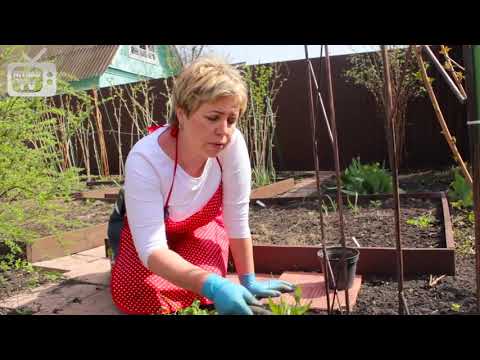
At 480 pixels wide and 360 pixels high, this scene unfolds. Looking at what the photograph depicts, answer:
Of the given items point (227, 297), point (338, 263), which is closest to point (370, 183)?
point (338, 263)

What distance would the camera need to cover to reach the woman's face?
4.40ft

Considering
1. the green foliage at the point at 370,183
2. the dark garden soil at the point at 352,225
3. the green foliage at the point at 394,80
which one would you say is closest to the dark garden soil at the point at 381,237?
the dark garden soil at the point at 352,225

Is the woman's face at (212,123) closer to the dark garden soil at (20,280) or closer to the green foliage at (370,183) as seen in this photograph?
the dark garden soil at (20,280)

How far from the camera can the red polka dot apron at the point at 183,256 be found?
1707 mm

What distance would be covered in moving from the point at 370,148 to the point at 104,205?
12.0ft

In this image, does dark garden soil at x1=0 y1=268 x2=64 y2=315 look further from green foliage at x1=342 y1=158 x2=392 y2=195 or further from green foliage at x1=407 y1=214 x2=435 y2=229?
green foliage at x1=342 y1=158 x2=392 y2=195

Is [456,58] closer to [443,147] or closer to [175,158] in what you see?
[443,147]

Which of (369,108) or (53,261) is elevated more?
(369,108)

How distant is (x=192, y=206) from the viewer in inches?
67.6

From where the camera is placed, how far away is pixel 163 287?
1.74 meters

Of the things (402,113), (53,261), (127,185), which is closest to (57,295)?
(53,261)

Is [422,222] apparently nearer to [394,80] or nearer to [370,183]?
[370,183]

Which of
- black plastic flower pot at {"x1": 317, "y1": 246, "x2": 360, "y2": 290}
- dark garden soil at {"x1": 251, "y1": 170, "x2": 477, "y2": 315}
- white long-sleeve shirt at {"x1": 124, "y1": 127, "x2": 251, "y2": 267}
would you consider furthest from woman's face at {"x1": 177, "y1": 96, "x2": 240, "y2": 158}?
dark garden soil at {"x1": 251, "y1": 170, "x2": 477, "y2": 315}

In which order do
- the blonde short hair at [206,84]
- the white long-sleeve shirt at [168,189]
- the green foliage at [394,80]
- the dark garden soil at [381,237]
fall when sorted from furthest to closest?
the green foliage at [394,80], the dark garden soil at [381,237], the white long-sleeve shirt at [168,189], the blonde short hair at [206,84]
